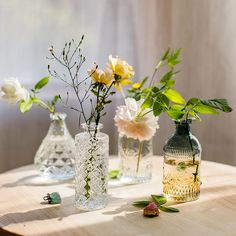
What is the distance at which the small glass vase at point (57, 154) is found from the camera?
5.67 feet

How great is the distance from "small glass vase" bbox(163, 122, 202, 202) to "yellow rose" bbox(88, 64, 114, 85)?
230mm

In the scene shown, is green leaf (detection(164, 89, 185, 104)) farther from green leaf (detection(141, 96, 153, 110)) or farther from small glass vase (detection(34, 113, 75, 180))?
small glass vase (detection(34, 113, 75, 180))

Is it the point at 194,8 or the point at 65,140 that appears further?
the point at 194,8

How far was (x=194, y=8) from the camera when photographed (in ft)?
7.72

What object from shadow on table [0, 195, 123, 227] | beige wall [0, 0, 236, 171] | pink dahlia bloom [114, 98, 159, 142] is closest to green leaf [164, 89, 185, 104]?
pink dahlia bloom [114, 98, 159, 142]

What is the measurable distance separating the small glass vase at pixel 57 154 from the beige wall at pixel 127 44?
0.58 m

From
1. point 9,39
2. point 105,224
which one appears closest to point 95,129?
point 105,224

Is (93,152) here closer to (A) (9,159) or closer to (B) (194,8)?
(A) (9,159)

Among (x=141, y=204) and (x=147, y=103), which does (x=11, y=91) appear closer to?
(x=147, y=103)

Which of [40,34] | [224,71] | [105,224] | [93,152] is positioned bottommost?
[105,224]

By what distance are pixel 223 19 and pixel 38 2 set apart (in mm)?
797

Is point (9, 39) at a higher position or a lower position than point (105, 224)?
higher

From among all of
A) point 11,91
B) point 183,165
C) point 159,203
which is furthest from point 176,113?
point 11,91

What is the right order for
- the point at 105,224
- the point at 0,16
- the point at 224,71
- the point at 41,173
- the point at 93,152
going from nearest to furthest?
the point at 105,224 → the point at 93,152 → the point at 41,173 → the point at 0,16 → the point at 224,71
